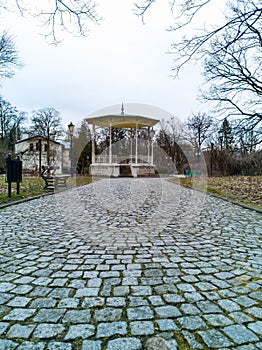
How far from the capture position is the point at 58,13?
4.18 meters

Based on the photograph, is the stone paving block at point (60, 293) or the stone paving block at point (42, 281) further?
the stone paving block at point (42, 281)

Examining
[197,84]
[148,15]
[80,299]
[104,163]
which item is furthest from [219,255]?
[104,163]

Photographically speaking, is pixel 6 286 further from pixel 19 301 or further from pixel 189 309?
pixel 189 309

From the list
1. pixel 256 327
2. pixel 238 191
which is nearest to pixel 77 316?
pixel 256 327

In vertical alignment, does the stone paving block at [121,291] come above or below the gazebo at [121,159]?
below

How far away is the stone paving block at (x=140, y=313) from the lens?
5.72 ft

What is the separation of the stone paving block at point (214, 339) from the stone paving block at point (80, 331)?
719 mm

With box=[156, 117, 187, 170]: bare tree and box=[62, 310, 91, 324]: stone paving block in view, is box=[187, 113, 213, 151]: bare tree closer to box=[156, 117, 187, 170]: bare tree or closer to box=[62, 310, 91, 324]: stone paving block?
box=[156, 117, 187, 170]: bare tree

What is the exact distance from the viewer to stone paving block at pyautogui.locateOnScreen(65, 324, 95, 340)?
5.05 feet

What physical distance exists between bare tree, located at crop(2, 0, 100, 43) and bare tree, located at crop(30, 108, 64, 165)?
73.1ft

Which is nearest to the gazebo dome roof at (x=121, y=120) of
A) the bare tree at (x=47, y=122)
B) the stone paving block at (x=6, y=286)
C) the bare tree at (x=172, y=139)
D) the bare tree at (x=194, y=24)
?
the bare tree at (x=47, y=122)

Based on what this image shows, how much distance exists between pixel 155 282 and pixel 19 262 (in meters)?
1.60

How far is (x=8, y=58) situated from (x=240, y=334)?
15907 mm

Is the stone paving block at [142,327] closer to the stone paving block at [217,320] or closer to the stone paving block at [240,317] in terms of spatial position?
the stone paving block at [217,320]
